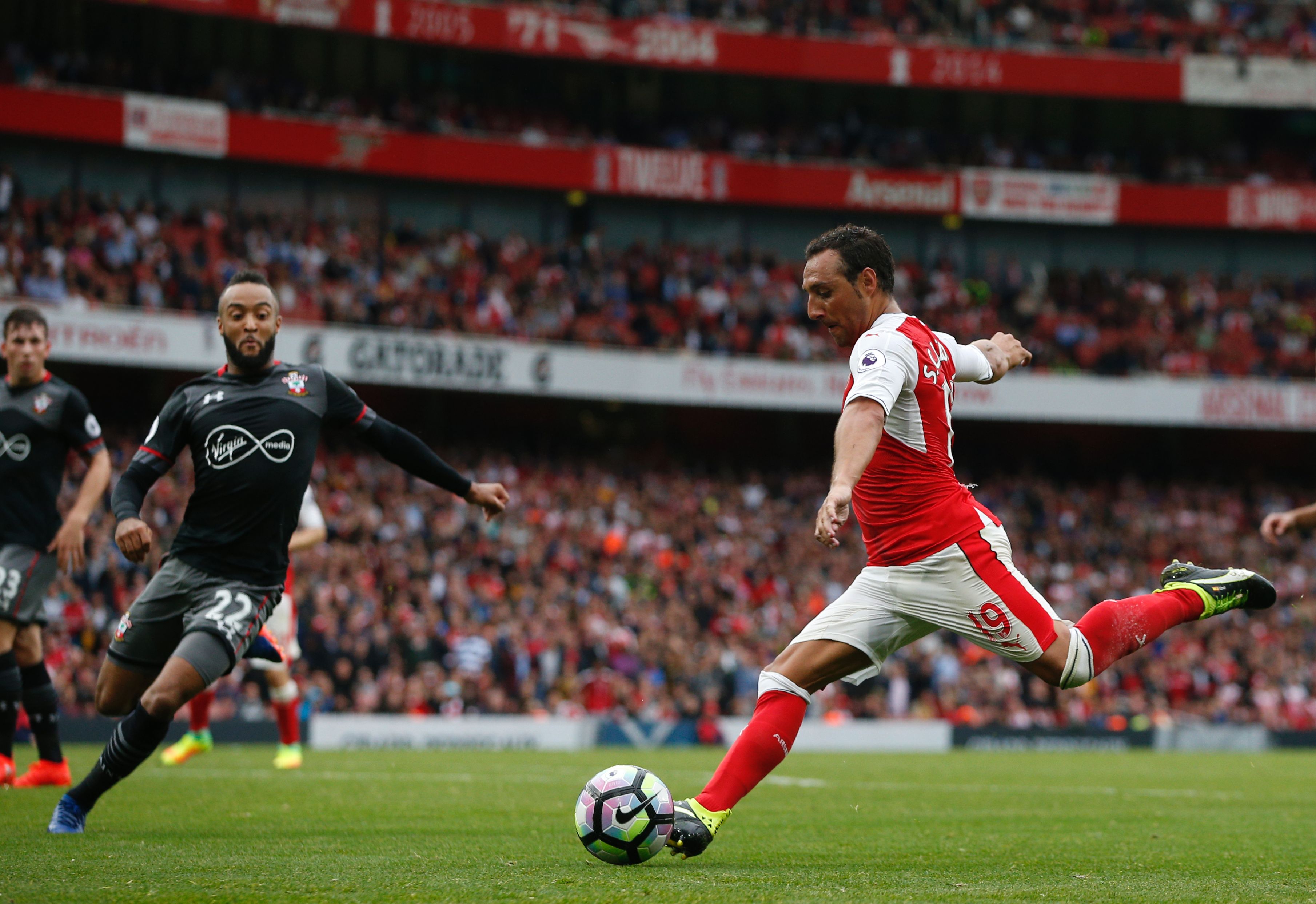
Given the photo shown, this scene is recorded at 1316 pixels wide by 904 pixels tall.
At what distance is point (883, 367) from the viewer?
569 centimetres

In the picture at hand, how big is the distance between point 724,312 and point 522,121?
251 inches

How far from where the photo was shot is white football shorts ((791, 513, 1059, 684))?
5.97m

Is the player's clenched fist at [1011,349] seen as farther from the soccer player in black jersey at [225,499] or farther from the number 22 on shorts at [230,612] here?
the number 22 on shorts at [230,612]

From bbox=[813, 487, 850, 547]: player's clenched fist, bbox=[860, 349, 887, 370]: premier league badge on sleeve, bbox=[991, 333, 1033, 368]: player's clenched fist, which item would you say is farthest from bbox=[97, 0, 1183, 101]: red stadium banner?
bbox=[813, 487, 850, 547]: player's clenched fist

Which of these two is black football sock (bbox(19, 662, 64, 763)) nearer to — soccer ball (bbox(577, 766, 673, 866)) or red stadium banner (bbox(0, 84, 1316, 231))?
soccer ball (bbox(577, 766, 673, 866))

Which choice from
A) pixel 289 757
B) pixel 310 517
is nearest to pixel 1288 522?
pixel 310 517

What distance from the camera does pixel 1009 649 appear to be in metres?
6.04

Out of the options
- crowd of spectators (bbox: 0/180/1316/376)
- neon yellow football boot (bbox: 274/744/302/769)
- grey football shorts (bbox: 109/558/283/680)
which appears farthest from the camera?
crowd of spectators (bbox: 0/180/1316/376)

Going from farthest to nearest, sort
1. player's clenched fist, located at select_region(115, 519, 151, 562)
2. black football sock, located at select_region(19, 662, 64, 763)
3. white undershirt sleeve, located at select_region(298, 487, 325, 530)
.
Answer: white undershirt sleeve, located at select_region(298, 487, 325, 530) < black football sock, located at select_region(19, 662, 64, 763) < player's clenched fist, located at select_region(115, 519, 151, 562)

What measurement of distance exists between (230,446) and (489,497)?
3.90 ft

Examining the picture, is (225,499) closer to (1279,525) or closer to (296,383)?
(296,383)

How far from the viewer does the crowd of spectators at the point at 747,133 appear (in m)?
29.9

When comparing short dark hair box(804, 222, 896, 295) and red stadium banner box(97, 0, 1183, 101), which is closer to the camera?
short dark hair box(804, 222, 896, 295)

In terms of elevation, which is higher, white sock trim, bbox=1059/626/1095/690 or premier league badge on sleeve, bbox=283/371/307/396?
premier league badge on sleeve, bbox=283/371/307/396
